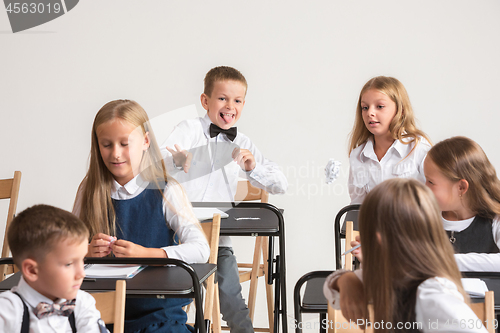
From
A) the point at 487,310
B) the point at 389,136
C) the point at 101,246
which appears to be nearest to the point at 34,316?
the point at 101,246

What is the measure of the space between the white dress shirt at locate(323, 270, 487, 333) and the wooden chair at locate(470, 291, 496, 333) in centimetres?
26

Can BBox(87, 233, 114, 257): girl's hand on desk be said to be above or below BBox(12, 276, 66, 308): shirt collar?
above

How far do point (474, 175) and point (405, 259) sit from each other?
0.96 m

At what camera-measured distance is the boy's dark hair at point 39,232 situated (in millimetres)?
1170

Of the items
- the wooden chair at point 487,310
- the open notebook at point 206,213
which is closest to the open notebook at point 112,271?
the open notebook at point 206,213

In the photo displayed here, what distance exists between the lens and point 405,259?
100 centimetres

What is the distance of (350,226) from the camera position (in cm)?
172

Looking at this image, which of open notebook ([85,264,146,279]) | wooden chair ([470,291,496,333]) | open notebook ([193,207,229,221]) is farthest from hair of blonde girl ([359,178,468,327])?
open notebook ([193,207,229,221])

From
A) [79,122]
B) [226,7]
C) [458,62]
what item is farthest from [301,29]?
[79,122]

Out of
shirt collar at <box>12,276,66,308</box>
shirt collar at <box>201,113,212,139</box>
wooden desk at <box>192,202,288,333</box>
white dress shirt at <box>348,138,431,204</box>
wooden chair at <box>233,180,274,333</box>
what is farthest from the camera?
shirt collar at <box>201,113,212,139</box>

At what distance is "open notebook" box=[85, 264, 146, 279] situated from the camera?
153 cm

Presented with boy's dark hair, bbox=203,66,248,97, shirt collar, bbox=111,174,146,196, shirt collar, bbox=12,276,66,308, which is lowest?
shirt collar, bbox=12,276,66,308

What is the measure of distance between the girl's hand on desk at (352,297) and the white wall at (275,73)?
8.78ft

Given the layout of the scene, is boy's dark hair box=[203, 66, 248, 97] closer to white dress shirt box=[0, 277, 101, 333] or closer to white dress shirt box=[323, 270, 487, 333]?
white dress shirt box=[0, 277, 101, 333]
